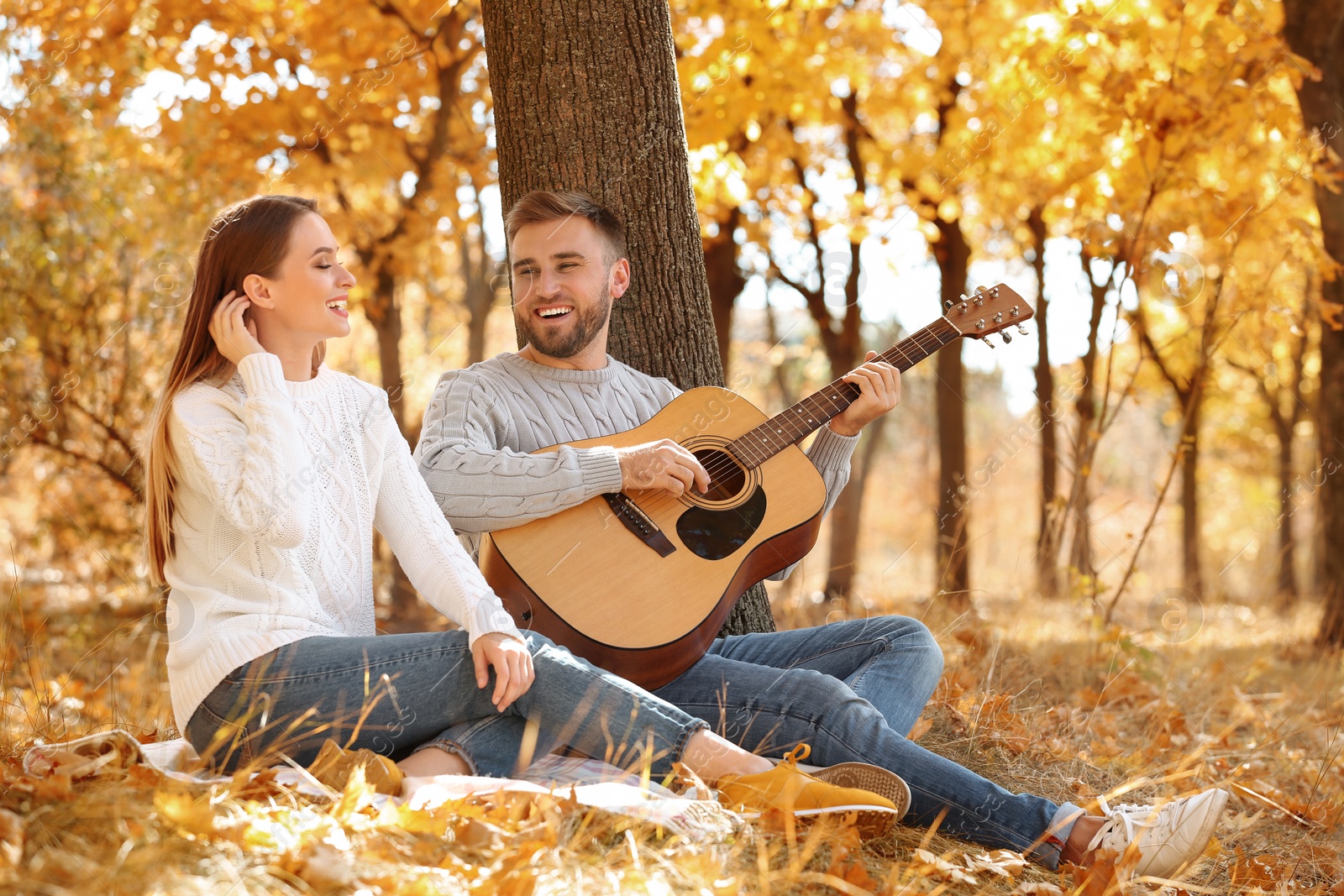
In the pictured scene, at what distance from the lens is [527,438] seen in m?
2.95

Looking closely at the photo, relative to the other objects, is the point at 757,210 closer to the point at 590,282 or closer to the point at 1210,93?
the point at 1210,93

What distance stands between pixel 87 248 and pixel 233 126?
1.13 meters

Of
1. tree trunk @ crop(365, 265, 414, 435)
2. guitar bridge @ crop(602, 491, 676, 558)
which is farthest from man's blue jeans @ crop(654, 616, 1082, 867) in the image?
tree trunk @ crop(365, 265, 414, 435)

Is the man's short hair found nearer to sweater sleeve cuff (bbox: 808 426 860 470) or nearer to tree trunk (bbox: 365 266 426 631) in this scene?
sweater sleeve cuff (bbox: 808 426 860 470)

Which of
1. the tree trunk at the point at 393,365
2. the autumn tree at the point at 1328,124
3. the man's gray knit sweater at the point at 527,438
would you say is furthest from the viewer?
the tree trunk at the point at 393,365

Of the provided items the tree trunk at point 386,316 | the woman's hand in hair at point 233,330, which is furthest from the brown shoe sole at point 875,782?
the tree trunk at point 386,316

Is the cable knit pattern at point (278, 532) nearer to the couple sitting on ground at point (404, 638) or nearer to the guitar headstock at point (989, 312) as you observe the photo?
the couple sitting on ground at point (404, 638)

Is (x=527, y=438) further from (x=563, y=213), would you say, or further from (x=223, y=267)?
(x=223, y=267)

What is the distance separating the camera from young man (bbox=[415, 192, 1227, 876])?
2213mm

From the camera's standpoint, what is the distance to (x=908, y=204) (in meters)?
7.67

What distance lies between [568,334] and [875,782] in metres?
1.52

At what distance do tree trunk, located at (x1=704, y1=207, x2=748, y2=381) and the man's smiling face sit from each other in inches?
168

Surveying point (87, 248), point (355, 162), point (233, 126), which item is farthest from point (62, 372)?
point (355, 162)

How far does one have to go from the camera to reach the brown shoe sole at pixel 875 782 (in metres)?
2.13
